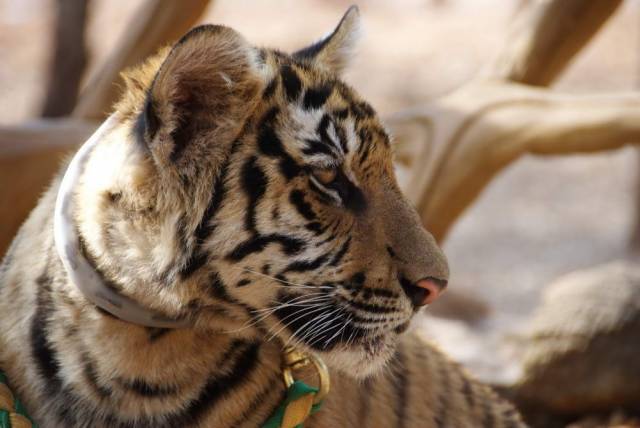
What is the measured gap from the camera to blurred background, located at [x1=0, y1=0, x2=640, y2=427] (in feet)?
12.3

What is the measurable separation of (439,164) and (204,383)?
189 centimetres

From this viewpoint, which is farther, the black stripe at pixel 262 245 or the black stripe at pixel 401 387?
the black stripe at pixel 401 387

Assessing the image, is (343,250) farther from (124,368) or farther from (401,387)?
(401,387)

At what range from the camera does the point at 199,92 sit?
176 centimetres

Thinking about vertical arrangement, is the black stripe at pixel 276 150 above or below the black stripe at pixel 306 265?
above

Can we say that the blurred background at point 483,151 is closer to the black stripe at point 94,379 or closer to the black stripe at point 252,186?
the black stripe at point 252,186

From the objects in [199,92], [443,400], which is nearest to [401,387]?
[443,400]

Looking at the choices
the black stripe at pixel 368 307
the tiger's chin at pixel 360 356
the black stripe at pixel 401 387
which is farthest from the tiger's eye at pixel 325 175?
the black stripe at pixel 401 387

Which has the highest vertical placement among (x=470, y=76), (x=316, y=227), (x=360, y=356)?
(x=316, y=227)

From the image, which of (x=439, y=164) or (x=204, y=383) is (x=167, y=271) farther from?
(x=439, y=164)

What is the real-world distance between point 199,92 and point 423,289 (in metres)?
0.58

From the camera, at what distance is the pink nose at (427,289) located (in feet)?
6.01

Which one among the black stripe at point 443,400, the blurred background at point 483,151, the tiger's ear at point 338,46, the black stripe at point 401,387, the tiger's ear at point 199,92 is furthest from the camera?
the blurred background at point 483,151

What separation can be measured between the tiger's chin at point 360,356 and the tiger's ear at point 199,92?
1.63 ft
